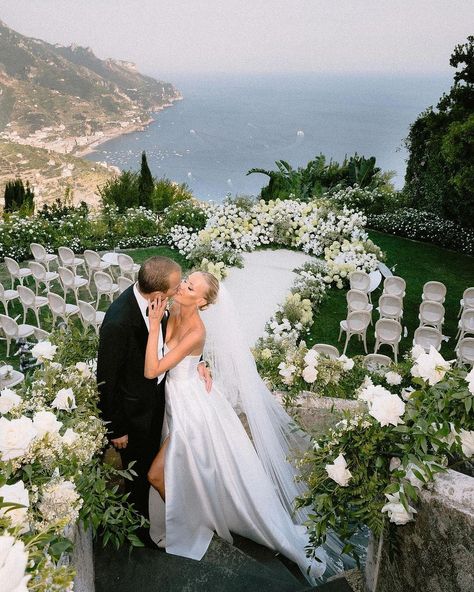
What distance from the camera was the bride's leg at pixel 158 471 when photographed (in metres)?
3.38

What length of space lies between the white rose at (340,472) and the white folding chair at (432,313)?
6269mm

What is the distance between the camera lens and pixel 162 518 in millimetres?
3494

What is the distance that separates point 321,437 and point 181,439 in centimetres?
102

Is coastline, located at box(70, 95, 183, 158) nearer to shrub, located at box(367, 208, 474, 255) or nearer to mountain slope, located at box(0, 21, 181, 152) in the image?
mountain slope, located at box(0, 21, 181, 152)

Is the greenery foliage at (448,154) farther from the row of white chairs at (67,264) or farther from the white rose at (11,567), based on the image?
the white rose at (11,567)

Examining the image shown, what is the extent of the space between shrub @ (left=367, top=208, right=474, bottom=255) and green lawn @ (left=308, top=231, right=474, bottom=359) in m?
0.24

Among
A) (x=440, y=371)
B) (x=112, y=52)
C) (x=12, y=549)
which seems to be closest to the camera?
(x=12, y=549)

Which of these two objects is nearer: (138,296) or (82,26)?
(138,296)

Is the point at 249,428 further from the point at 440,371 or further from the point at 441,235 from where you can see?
the point at 441,235

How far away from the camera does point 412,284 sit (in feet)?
35.7

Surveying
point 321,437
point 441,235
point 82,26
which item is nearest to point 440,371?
point 321,437

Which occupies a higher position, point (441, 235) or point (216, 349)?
point (216, 349)

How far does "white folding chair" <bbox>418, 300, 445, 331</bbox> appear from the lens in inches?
323

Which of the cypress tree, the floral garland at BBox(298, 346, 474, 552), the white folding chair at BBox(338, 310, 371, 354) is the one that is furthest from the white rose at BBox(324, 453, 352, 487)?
the cypress tree
